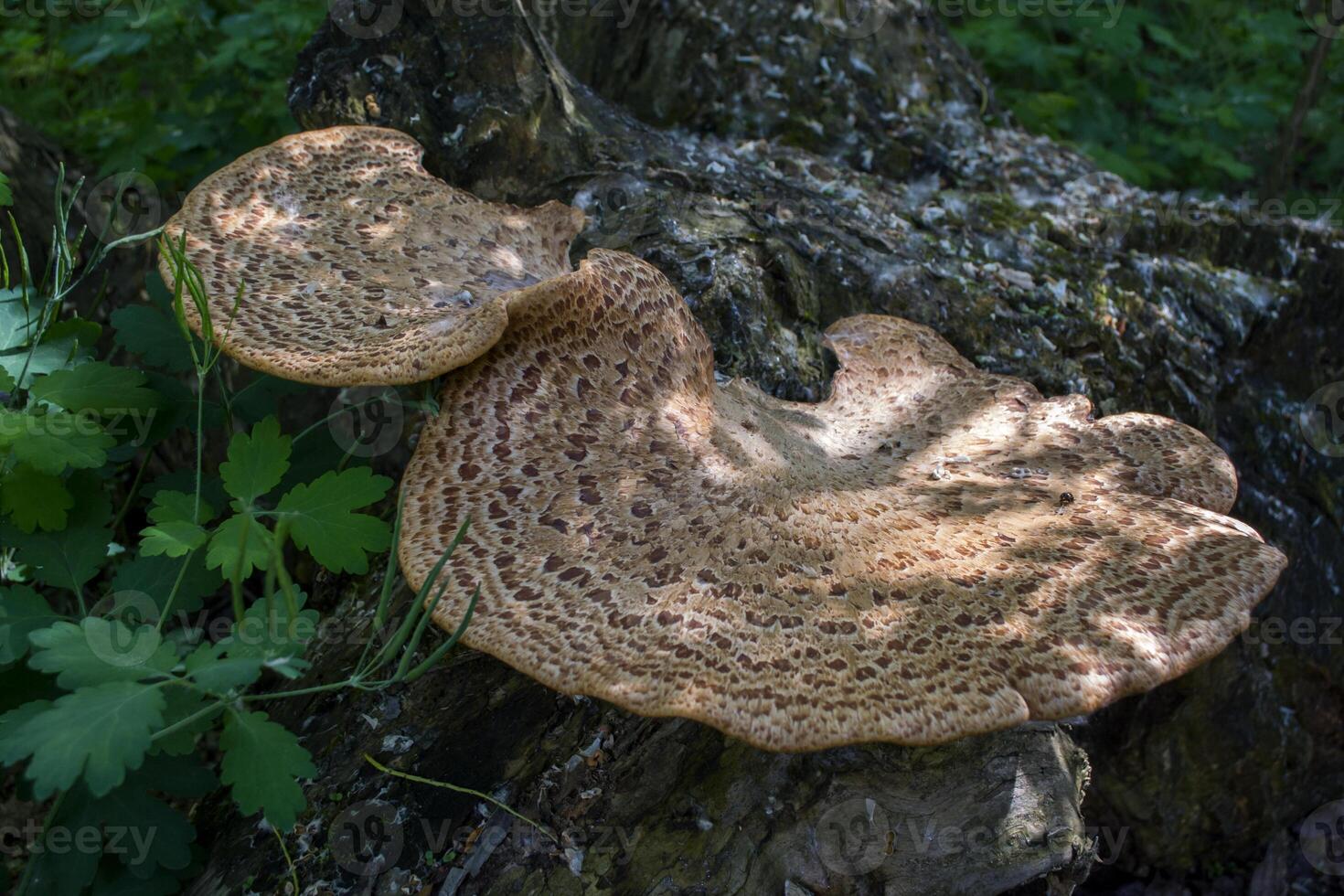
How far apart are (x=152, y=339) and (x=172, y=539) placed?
1.15 meters

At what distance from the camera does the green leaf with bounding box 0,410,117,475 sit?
2812 mm

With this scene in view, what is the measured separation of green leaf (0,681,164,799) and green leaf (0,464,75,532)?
2.91 feet

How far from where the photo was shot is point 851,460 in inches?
142

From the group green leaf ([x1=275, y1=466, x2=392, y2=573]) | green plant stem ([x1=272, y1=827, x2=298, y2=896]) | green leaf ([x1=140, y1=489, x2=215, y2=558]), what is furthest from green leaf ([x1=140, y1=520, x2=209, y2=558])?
green plant stem ([x1=272, y1=827, x2=298, y2=896])

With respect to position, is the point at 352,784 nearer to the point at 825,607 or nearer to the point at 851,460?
the point at 825,607

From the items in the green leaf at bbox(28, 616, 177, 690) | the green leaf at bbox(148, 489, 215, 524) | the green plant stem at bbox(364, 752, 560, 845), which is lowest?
the green plant stem at bbox(364, 752, 560, 845)

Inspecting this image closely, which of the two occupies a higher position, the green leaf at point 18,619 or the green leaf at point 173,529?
the green leaf at point 173,529

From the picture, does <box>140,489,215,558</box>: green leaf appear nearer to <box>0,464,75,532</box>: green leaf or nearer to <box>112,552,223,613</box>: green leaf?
<box>112,552,223,613</box>: green leaf

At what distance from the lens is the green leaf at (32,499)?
9.53ft

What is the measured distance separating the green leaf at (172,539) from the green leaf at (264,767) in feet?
1.80

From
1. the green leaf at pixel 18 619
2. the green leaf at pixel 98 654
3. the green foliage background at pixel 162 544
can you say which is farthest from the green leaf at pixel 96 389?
the green leaf at pixel 98 654

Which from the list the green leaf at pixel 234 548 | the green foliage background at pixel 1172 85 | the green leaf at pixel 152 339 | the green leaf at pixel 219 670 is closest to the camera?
the green leaf at pixel 219 670

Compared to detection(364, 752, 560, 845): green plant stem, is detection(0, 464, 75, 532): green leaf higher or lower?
higher

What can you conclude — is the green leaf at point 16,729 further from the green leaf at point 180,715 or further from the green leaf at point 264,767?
the green leaf at point 264,767
